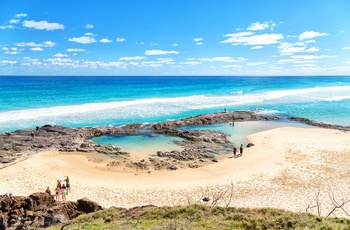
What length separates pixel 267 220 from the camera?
10.1m

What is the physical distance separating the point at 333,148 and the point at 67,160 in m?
24.8

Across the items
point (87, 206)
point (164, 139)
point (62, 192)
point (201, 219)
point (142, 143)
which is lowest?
point (62, 192)

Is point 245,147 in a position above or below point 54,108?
below

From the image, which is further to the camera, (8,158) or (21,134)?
(21,134)

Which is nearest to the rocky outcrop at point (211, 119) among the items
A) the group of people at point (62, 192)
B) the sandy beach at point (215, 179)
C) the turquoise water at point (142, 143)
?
the turquoise water at point (142, 143)

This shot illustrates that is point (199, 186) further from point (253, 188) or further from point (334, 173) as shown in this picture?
point (334, 173)

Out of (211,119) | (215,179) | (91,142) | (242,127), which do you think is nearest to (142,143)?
(91,142)

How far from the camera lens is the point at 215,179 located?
1911 cm

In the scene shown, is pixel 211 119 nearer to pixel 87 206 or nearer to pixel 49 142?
pixel 49 142

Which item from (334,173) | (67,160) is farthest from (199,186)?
(67,160)

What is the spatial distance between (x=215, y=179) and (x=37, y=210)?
11391 mm

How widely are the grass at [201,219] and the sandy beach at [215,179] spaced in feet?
10.7

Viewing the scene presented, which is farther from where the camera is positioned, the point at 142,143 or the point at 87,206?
the point at 142,143

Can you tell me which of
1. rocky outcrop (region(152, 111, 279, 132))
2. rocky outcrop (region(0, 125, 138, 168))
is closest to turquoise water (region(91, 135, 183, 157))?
rocky outcrop (region(0, 125, 138, 168))
